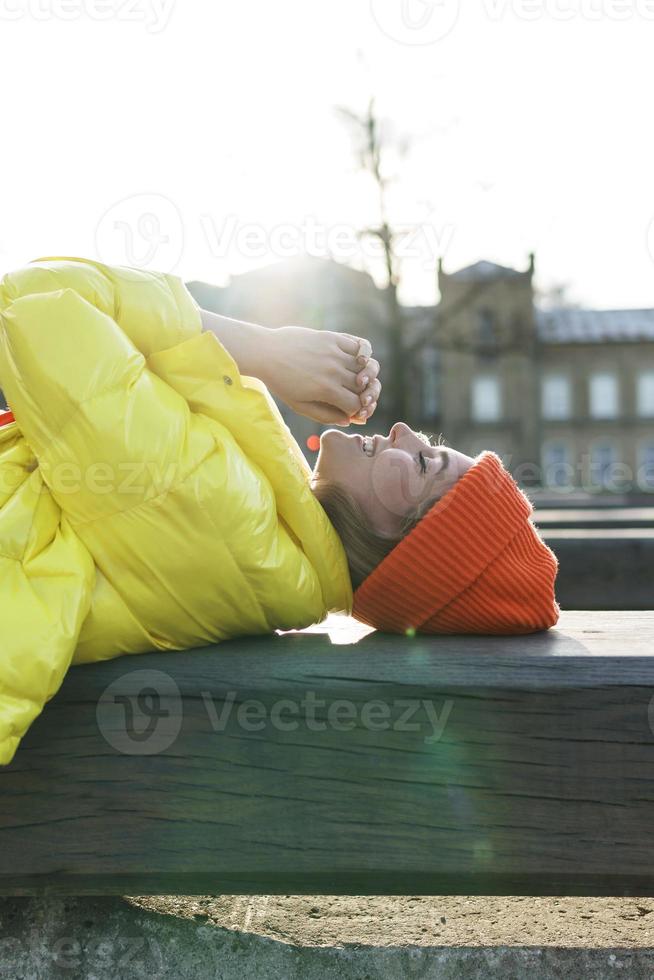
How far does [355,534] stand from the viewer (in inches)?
82.0

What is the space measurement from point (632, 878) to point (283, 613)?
2.60ft

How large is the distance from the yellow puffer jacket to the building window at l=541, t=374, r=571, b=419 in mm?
33093

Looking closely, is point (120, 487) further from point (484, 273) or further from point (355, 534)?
point (484, 273)

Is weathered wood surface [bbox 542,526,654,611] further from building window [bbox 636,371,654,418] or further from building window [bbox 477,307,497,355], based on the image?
building window [bbox 636,371,654,418]

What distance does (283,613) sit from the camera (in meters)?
1.91

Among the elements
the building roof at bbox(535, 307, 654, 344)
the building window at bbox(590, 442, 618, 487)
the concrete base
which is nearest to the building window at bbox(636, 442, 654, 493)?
the building window at bbox(590, 442, 618, 487)

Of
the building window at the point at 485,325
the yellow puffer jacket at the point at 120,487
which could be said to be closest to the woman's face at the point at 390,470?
the yellow puffer jacket at the point at 120,487

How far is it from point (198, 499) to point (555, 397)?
110 ft

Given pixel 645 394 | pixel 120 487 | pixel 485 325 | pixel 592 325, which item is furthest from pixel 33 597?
pixel 592 325

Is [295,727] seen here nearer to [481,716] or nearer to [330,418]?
[481,716]

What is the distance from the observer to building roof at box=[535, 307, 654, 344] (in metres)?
33.9

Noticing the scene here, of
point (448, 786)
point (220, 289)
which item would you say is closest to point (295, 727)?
point (448, 786)

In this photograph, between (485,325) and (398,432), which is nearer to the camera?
(398,432)

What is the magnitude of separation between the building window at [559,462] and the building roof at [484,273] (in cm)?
653
